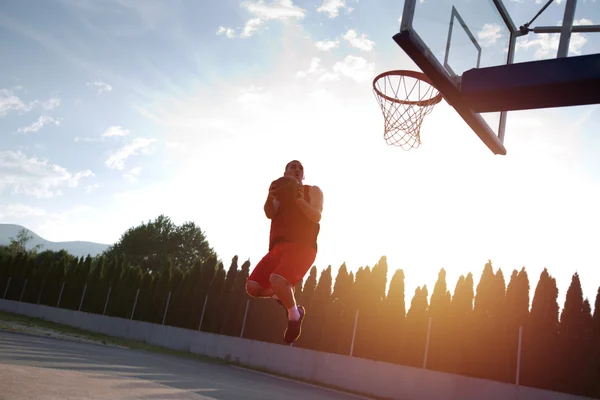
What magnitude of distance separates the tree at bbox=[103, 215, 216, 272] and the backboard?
59.8 meters

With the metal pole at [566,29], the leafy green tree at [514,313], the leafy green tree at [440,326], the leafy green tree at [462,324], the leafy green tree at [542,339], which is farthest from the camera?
the leafy green tree at [440,326]

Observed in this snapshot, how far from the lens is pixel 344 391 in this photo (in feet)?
59.1

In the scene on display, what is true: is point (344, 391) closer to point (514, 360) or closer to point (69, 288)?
point (514, 360)

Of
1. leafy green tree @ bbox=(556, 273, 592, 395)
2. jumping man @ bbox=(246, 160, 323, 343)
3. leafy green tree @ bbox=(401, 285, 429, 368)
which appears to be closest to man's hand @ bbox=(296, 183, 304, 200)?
jumping man @ bbox=(246, 160, 323, 343)

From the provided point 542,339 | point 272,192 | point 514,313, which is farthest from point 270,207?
point 514,313

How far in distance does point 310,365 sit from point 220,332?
303 inches

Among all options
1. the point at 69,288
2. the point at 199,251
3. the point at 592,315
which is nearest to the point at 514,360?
the point at 592,315

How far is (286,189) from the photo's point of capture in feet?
13.4

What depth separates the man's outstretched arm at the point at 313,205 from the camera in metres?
4.03

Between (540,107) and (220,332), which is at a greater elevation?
(540,107)

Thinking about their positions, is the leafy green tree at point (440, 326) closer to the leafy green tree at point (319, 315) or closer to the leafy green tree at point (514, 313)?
the leafy green tree at point (514, 313)

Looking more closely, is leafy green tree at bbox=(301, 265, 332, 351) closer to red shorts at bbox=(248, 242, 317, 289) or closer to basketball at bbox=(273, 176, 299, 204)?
red shorts at bbox=(248, 242, 317, 289)

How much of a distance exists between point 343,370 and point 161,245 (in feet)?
167

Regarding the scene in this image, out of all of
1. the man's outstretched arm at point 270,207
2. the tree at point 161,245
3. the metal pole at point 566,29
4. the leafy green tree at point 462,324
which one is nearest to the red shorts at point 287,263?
the man's outstretched arm at point 270,207
